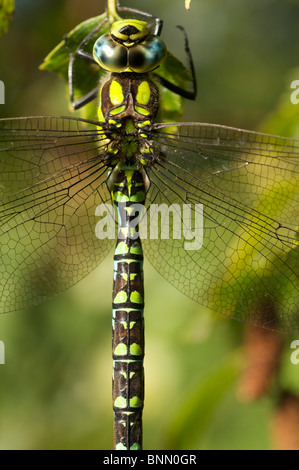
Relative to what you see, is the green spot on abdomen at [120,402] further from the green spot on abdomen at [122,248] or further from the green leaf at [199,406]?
the green spot on abdomen at [122,248]

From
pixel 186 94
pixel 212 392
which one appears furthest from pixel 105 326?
pixel 186 94

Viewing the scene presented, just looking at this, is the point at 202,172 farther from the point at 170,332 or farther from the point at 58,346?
the point at 58,346

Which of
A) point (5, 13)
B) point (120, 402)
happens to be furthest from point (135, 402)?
point (5, 13)

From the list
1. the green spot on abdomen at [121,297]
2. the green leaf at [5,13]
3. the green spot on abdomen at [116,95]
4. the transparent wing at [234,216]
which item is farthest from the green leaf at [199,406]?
the green leaf at [5,13]

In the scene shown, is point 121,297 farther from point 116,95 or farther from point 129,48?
point 129,48

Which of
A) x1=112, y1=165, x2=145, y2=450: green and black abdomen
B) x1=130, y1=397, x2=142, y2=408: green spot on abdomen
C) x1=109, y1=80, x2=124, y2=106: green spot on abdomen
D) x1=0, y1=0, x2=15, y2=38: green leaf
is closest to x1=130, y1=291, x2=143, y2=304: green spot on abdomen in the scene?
x1=112, y1=165, x2=145, y2=450: green and black abdomen

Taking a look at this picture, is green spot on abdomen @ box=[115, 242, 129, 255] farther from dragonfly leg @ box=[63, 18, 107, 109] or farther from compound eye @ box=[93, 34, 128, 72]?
compound eye @ box=[93, 34, 128, 72]
